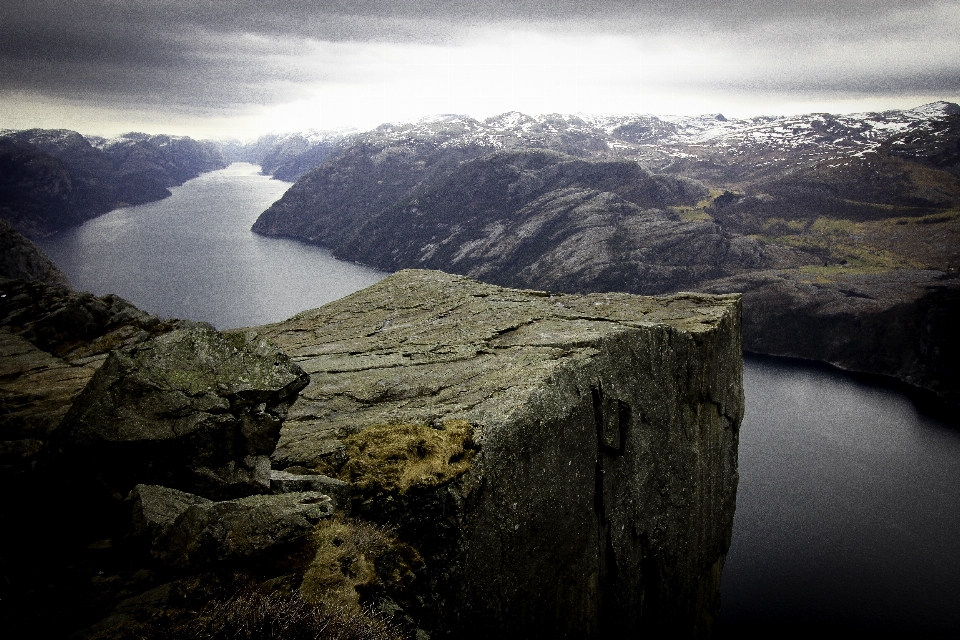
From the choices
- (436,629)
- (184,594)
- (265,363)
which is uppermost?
(265,363)

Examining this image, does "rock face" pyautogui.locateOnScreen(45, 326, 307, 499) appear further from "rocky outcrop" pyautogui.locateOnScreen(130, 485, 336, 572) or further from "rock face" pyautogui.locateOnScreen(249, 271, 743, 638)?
"rock face" pyautogui.locateOnScreen(249, 271, 743, 638)

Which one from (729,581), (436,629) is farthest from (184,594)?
(729,581)

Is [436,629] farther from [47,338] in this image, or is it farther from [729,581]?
[729,581]

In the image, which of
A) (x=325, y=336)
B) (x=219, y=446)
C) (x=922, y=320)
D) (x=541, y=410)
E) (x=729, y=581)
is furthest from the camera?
(x=922, y=320)

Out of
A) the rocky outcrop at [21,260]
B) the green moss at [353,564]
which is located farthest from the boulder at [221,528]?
the rocky outcrop at [21,260]

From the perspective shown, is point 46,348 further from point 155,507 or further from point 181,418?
point 155,507

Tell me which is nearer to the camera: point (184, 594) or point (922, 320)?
point (184, 594)

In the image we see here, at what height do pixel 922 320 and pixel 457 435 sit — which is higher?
pixel 457 435
